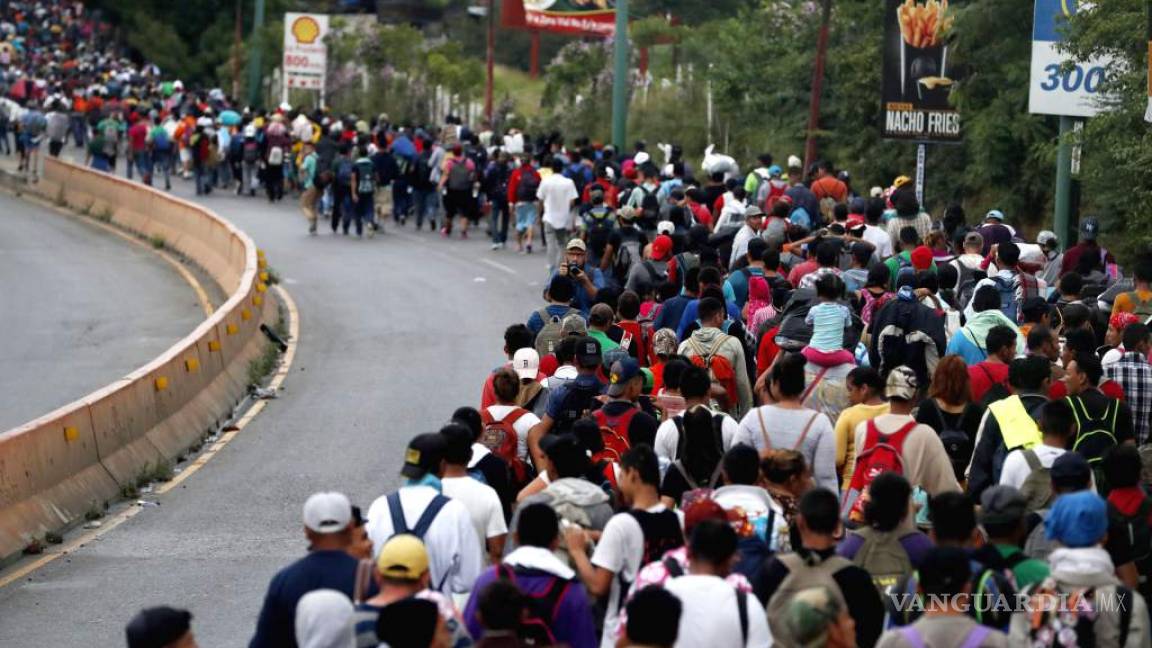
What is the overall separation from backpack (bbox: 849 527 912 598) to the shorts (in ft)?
78.5

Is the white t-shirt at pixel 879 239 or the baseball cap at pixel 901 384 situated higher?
the white t-shirt at pixel 879 239

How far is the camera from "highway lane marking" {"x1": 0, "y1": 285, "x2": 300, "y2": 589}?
1298cm

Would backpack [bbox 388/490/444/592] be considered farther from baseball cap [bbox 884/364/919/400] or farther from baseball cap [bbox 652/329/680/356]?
baseball cap [bbox 652/329/680/356]

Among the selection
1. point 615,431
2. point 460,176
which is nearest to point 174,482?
point 615,431

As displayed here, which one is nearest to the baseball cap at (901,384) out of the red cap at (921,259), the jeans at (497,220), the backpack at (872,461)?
the backpack at (872,461)

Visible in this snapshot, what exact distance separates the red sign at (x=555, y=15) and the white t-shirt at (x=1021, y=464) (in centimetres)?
5033

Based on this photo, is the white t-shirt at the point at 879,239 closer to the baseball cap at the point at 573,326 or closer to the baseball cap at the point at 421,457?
the baseball cap at the point at 573,326

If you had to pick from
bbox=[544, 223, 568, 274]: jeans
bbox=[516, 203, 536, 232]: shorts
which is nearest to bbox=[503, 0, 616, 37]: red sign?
bbox=[516, 203, 536, 232]: shorts

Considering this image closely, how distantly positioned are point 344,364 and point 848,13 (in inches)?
605

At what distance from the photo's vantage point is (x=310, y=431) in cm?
1817

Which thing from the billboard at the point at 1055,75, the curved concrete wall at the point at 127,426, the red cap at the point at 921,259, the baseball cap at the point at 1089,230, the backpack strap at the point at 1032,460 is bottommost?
the curved concrete wall at the point at 127,426

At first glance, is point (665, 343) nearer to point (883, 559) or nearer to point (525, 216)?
point (883, 559)

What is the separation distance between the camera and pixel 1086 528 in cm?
726

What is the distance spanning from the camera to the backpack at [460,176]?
1291 inches
